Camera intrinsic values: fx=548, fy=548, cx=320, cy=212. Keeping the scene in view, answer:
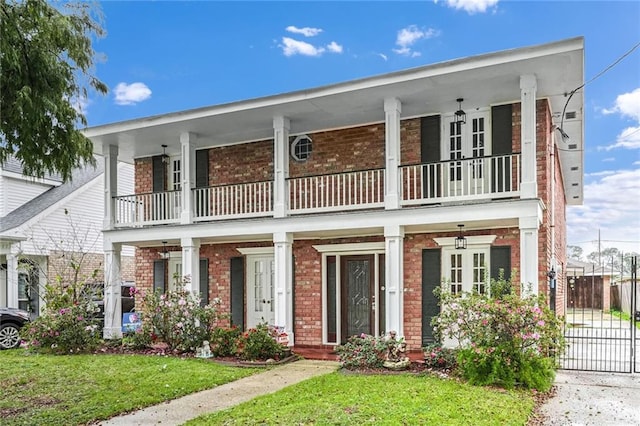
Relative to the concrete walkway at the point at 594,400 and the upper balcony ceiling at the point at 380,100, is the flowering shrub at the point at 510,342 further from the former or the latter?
the upper balcony ceiling at the point at 380,100

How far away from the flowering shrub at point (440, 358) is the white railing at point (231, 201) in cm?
507

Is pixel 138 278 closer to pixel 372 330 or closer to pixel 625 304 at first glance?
pixel 372 330

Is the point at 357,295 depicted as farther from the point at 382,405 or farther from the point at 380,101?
the point at 382,405

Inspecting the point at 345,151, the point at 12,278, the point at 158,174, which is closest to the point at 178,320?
the point at 158,174

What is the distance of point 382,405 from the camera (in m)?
6.61

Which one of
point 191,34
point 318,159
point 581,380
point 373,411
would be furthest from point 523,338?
point 191,34

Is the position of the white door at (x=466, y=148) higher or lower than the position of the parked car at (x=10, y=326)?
higher

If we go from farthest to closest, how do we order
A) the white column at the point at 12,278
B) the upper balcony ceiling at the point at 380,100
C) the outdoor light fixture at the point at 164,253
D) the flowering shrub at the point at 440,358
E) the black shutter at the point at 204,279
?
the white column at the point at 12,278 < the outdoor light fixture at the point at 164,253 < the black shutter at the point at 204,279 < the flowering shrub at the point at 440,358 < the upper balcony ceiling at the point at 380,100

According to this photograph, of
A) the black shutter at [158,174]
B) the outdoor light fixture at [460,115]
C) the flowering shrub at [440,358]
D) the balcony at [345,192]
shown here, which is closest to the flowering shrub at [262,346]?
the balcony at [345,192]

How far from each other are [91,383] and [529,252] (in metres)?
7.37

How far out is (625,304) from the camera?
2375 cm

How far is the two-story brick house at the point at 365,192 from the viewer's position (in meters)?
9.80

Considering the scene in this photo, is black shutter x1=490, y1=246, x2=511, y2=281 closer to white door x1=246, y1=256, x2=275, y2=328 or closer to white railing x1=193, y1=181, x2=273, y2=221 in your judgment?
white railing x1=193, y1=181, x2=273, y2=221

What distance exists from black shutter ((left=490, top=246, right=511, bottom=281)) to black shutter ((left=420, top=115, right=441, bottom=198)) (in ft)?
5.39
